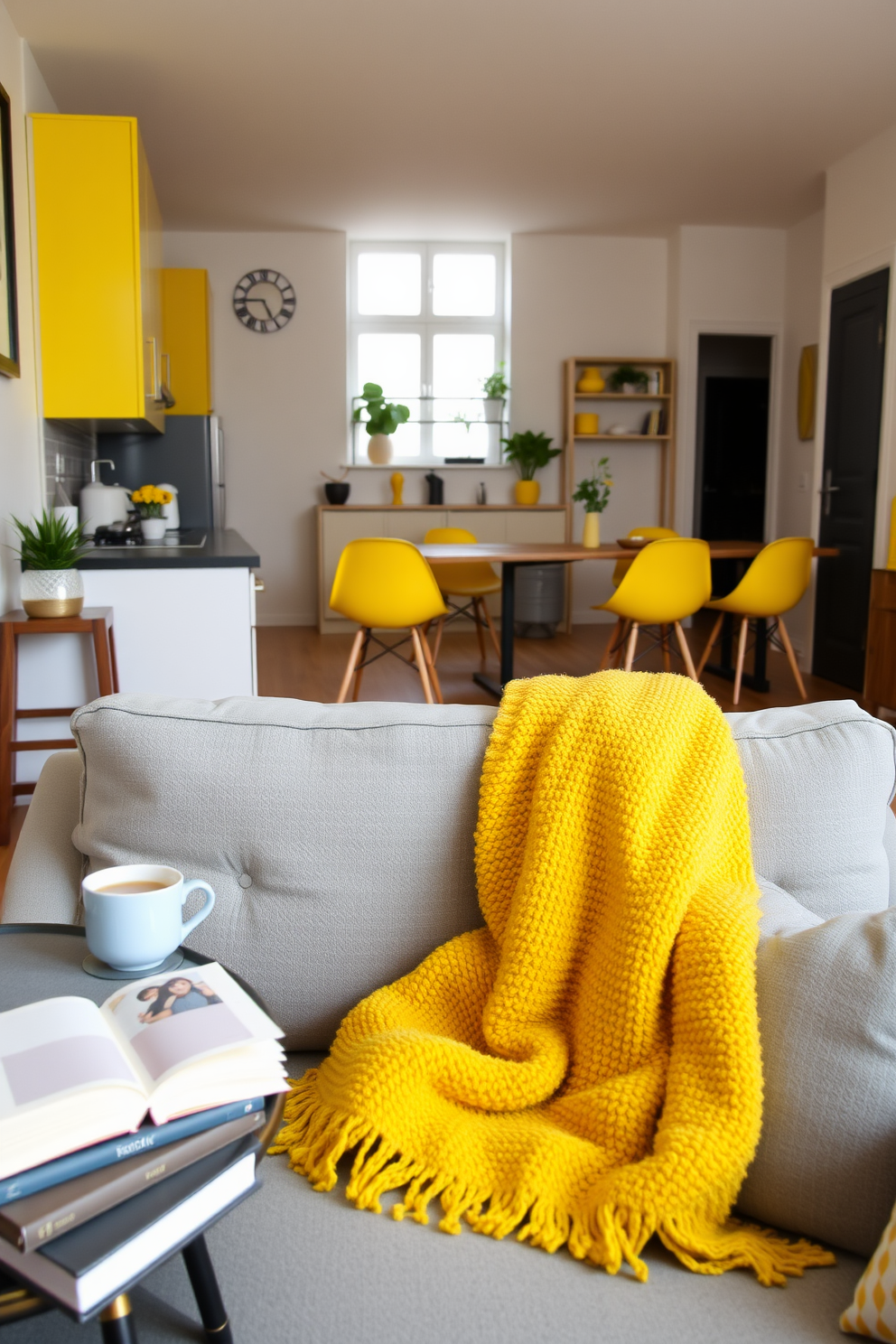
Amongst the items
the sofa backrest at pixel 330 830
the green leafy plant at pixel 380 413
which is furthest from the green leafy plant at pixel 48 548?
the green leafy plant at pixel 380 413

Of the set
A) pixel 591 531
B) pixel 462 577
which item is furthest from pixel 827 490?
pixel 462 577

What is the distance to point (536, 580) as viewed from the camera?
7.08 m

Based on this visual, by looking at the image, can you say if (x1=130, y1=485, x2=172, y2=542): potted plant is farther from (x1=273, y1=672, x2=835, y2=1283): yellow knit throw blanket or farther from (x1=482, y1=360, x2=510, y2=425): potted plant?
(x1=482, y1=360, x2=510, y2=425): potted plant

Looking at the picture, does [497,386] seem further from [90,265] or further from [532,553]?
[90,265]

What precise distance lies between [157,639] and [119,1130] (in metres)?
2.92

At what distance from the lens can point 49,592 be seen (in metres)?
3.14

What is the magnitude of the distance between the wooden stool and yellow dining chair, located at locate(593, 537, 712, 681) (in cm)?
217

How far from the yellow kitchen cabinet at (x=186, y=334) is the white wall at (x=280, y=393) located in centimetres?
52

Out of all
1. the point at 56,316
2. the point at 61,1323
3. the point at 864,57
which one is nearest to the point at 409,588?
the point at 56,316

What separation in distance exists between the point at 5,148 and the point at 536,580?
14.0ft

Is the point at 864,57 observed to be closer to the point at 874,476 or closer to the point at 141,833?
the point at 874,476

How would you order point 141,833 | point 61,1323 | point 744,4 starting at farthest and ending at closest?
point 744,4, point 141,833, point 61,1323

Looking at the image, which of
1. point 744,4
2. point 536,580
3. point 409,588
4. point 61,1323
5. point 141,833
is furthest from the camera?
point 536,580

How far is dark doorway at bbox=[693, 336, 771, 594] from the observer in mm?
8953
